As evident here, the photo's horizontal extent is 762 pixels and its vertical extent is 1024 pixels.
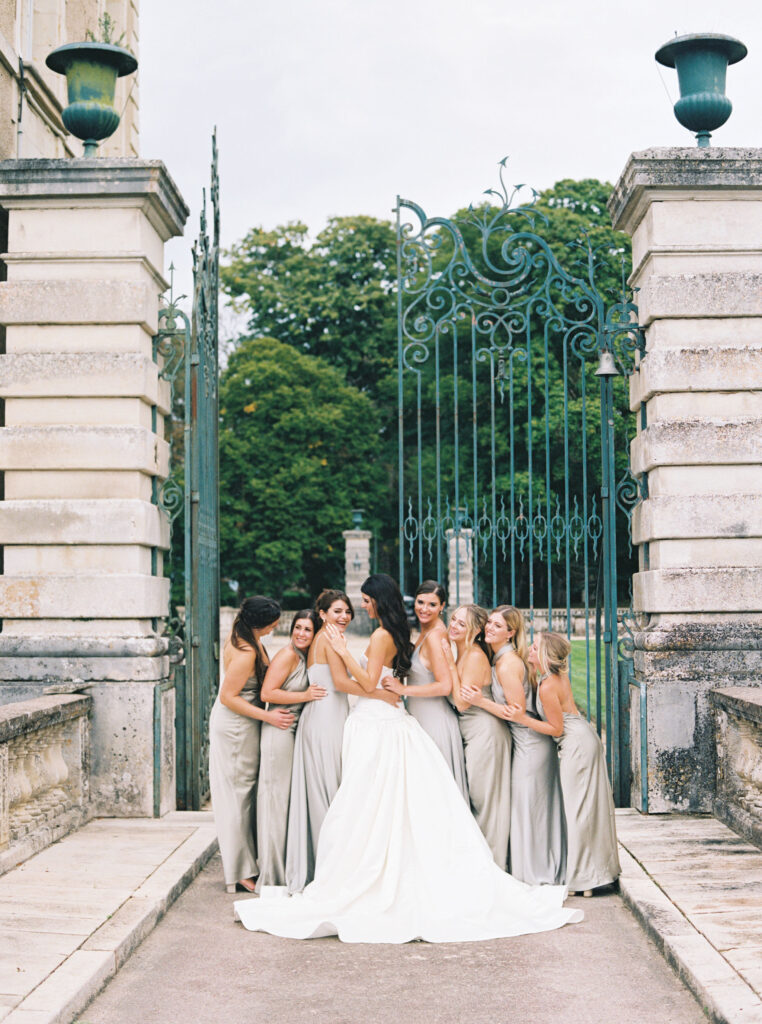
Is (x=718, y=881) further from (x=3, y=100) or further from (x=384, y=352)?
(x=384, y=352)

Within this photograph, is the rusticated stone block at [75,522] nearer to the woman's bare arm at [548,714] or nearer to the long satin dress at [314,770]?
the long satin dress at [314,770]

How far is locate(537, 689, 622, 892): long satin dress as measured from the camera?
20.7 feet

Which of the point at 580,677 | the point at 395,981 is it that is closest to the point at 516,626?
the point at 395,981

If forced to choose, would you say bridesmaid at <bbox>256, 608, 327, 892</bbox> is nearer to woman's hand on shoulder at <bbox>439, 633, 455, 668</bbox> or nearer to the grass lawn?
woman's hand on shoulder at <bbox>439, 633, 455, 668</bbox>

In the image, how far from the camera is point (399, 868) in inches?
229

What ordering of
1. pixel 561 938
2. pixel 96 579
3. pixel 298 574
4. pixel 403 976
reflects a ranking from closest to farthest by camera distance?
1. pixel 403 976
2. pixel 561 938
3. pixel 96 579
4. pixel 298 574

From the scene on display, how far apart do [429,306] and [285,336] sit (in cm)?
3020

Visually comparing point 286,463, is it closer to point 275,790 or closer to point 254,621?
point 254,621

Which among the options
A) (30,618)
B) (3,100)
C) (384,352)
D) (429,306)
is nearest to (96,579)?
(30,618)

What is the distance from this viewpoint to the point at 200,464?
868 centimetres

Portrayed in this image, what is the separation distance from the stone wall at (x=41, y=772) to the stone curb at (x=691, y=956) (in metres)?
3.31

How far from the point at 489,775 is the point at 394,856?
35.0 inches

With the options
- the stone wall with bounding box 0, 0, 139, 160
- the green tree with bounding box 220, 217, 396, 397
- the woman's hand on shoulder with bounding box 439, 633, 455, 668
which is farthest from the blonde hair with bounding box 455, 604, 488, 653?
the green tree with bounding box 220, 217, 396, 397

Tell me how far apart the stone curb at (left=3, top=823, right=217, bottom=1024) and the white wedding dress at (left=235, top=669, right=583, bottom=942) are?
46 cm
